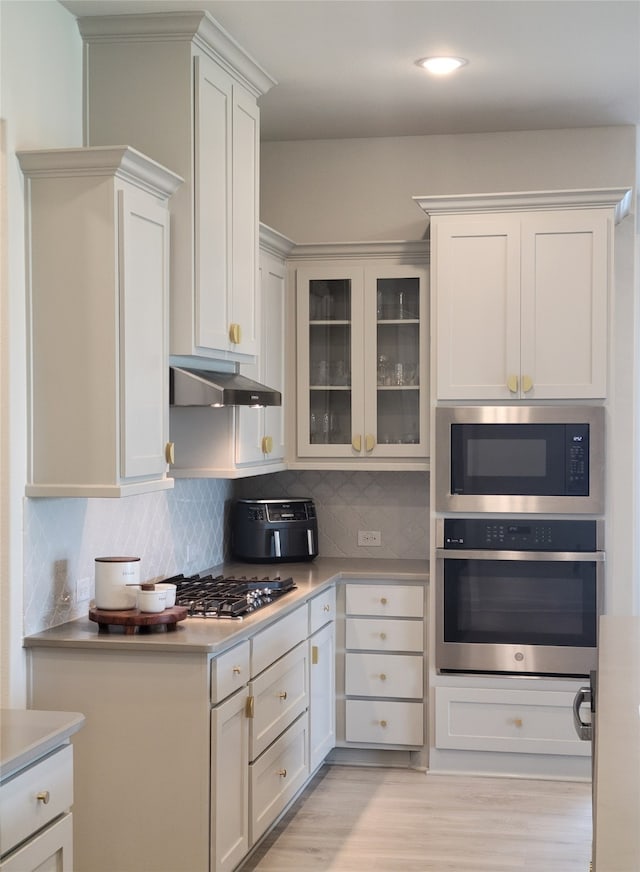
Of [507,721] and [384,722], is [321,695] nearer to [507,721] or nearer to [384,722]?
[384,722]

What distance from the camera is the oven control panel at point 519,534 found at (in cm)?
447

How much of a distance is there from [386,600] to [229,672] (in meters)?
1.55

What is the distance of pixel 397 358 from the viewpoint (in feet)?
15.9

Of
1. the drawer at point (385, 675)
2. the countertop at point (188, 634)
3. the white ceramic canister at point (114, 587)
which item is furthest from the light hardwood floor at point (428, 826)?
the white ceramic canister at point (114, 587)

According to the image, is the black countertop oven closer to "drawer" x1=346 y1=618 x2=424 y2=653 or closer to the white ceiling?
"drawer" x1=346 y1=618 x2=424 y2=653

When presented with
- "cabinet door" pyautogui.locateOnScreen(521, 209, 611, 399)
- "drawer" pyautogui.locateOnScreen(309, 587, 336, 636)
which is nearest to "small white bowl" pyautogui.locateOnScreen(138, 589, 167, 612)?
"drawer" pyautogui.locateOnScreen(309, 587, 336, 636)

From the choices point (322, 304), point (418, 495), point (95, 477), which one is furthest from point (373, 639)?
point (95, 477)

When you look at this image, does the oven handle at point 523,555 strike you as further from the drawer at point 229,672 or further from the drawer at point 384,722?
the drawer at point 229,672

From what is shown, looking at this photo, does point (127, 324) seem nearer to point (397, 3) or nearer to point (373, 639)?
point (397, 3)

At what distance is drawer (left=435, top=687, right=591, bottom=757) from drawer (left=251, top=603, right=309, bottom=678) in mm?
842

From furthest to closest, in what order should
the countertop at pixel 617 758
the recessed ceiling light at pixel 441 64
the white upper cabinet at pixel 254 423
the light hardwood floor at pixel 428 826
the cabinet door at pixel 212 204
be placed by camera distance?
the white upper cabinet at pixel 254 423
the recessed ceiling light at pixel 441 64
the light hardwood floor at pixel 428 826
the cabinet door at pixel 212 204
the countertop at pixel 617 758

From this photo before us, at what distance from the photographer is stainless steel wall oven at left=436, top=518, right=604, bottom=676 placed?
447cm

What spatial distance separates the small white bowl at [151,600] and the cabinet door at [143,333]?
354mm

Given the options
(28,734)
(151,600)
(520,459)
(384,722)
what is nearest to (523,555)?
(520,459)
